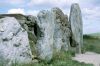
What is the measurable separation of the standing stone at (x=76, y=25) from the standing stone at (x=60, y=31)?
65 centimetres

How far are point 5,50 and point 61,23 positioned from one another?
9.16 metres

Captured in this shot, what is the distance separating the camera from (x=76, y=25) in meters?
25.9

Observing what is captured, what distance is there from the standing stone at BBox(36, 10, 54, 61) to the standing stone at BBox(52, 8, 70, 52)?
2.44 metres

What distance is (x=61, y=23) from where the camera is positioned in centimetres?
2433

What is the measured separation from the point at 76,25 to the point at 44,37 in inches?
306

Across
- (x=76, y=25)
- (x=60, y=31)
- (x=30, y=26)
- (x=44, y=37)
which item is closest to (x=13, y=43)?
(x=44, y=37)

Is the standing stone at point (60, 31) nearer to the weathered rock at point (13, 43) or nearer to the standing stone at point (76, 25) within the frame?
the standing stone at point (76, 25)

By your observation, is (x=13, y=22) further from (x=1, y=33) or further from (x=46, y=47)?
(x=46, y=47)

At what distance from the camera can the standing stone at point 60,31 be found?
22.1 m

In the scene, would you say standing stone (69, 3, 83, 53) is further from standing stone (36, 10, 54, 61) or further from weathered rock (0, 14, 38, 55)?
standing stone (36, 10, 54, 61)

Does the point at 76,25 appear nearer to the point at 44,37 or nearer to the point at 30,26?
the point at 30,26

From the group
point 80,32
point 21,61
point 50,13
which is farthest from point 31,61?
point 80,32

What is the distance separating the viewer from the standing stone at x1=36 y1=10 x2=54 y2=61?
18.3m

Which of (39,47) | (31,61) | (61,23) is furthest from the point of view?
(61,23)
